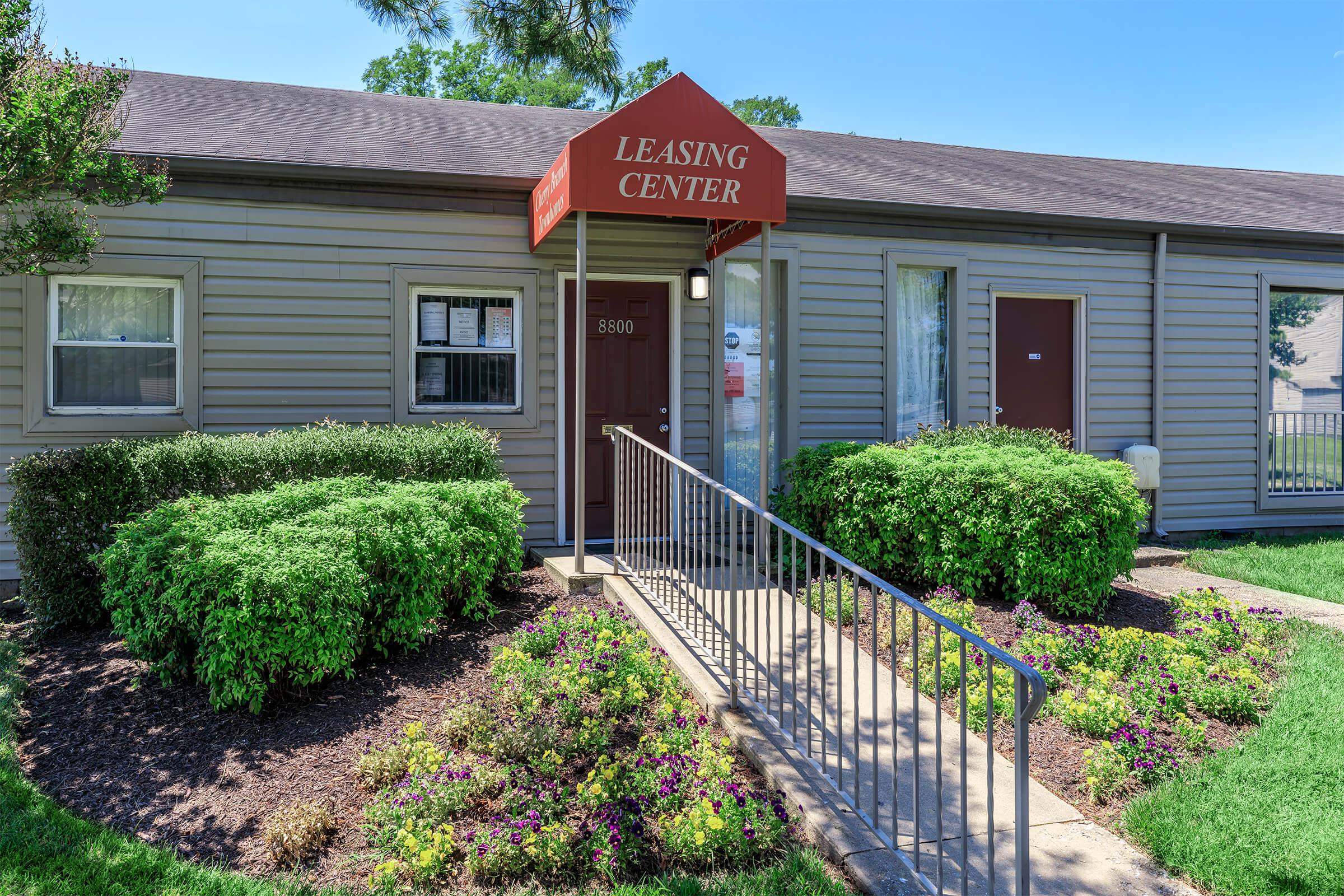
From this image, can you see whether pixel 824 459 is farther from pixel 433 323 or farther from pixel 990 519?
pixel 433 323

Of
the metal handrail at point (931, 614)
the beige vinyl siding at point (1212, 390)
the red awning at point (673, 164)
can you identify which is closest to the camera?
the metal handrail at point (931, 614)

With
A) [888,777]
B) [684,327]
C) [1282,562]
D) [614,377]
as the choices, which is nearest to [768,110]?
[684,327]

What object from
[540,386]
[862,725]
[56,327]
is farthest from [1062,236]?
[56,327]

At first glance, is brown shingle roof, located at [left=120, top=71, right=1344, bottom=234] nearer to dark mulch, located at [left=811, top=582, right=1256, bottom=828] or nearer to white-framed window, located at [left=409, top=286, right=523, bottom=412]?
white-framed window, located at [left=409, top=286, right=523, bottom=412]

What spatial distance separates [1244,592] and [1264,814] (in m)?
3.90

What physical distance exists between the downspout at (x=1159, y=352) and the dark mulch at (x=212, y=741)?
6.92 meters

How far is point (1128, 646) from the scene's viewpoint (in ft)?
14.8

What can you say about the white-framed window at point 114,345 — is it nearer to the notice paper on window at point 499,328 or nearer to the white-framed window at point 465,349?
the white-framed window at point 465,349

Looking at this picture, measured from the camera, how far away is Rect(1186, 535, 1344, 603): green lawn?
6406 mm

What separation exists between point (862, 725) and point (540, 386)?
392cm

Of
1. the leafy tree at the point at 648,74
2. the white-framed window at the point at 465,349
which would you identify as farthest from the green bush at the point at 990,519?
the leafy tree at the point at 648,74

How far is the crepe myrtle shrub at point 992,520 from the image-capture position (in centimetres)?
527

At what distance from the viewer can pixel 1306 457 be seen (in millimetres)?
8867

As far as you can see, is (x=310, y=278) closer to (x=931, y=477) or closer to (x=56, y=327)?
(x=56, y=327)
